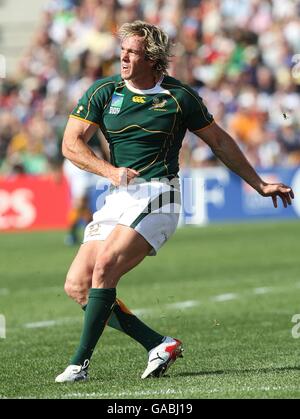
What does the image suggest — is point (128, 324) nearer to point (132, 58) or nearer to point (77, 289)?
point (77, 289)

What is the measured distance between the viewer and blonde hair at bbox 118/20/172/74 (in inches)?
298

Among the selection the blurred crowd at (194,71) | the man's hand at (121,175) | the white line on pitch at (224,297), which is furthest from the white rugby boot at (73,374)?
the blurred crowd at (194,71)

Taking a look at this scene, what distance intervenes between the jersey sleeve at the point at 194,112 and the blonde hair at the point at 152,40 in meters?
0.27

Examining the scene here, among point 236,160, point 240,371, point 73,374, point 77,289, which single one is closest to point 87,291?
point 77,289

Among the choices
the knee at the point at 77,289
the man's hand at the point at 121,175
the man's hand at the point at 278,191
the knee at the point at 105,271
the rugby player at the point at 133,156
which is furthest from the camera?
the man's hand at the point at 278,191

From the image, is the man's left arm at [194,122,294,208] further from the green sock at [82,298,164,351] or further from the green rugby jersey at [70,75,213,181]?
the green sock at [82,298,164,351]

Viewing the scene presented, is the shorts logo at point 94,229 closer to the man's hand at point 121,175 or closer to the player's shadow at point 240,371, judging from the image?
the man's hand at point 121,175

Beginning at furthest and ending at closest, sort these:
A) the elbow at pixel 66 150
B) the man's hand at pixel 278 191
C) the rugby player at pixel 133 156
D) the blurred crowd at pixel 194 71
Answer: the blurred crowd at pixel 194 71, the man's hand at pixel 278 191, the elbow at pixel 66 150, the rugby player at pixel 133 156

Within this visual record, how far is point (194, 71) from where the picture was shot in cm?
2752

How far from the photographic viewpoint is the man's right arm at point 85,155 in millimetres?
7230

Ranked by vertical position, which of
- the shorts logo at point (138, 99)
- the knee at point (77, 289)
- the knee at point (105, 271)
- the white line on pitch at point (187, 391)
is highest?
the shorts logo at point (138, 99)

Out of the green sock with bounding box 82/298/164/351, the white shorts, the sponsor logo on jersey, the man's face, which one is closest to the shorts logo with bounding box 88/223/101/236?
the white shorts

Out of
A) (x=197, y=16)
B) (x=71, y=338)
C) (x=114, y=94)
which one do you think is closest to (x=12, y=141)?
(x=197, y=16)
